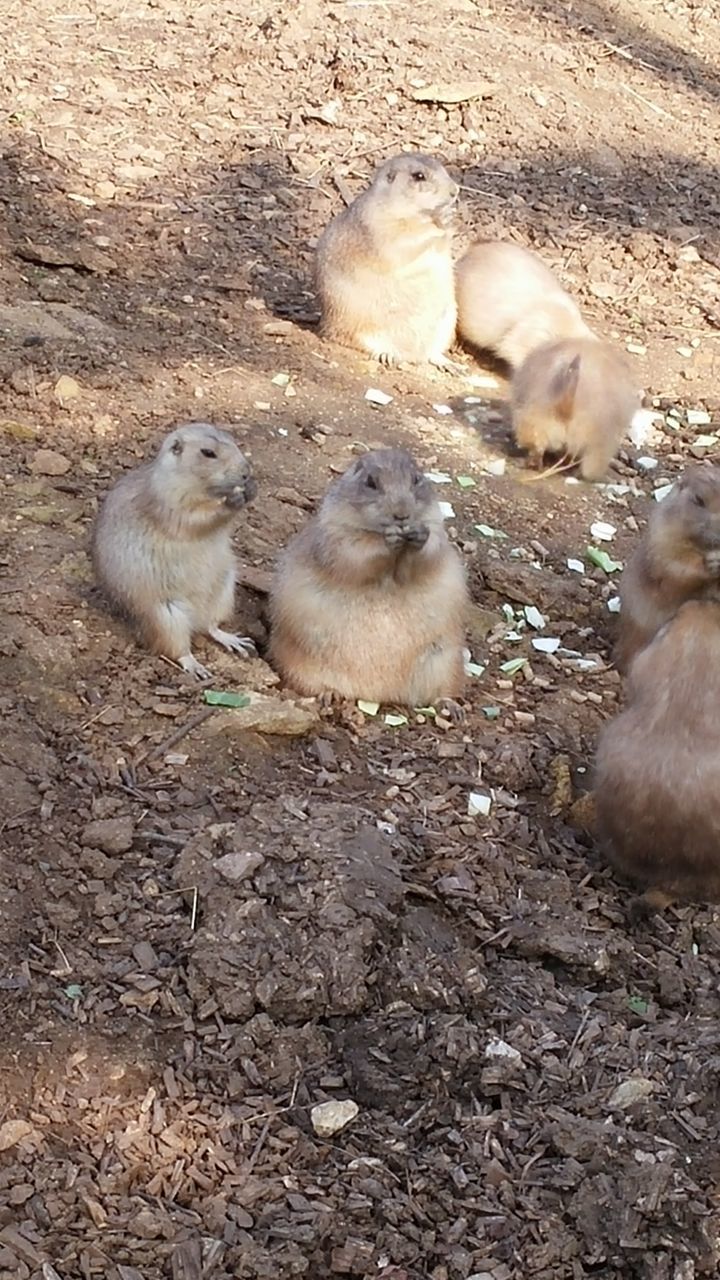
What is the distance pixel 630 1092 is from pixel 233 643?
2641 millimetres

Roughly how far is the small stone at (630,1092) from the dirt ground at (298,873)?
23 millimetres

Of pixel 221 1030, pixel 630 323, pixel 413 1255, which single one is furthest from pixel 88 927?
pixel 630 323

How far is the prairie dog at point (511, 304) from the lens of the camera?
8625mm

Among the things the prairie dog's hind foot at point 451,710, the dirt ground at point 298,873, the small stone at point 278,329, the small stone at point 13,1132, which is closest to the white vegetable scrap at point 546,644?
the dirt ground at point 298,873

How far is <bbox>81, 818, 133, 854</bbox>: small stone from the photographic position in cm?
464

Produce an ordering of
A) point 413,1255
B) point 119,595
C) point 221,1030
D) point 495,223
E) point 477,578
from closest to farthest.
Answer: point 413,1255 < point 221,1030 < point 119,595 < point 477,578 < point 495,223

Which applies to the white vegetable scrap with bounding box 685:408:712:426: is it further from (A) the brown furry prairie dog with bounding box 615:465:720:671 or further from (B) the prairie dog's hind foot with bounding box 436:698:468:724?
(B) the prairie dog's hind foot with bounding box 436:698:468:724

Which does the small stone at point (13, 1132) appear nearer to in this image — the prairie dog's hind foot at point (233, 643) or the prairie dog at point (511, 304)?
the prairie dog's hind foot at point (233, 643)

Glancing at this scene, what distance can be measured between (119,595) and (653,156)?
7352 millimetres

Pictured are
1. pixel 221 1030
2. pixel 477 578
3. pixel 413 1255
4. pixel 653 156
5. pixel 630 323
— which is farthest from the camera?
pixel 653 156

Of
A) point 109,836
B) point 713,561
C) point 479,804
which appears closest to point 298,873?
point 109,836

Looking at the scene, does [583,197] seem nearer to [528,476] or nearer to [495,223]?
[495,223]

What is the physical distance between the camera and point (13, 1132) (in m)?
3.74

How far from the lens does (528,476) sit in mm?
7844
